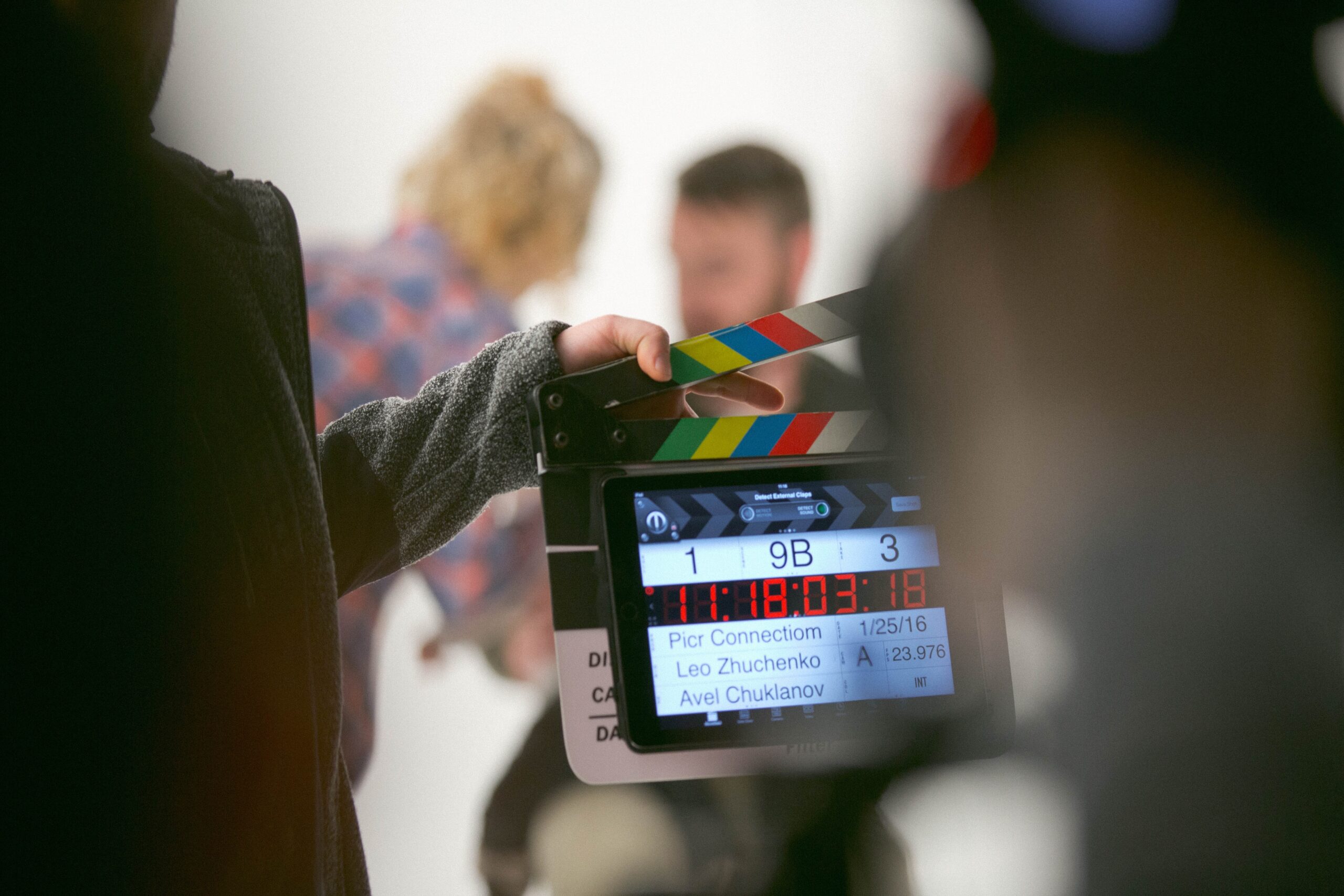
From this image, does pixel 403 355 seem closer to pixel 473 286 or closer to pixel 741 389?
pixel 473 286

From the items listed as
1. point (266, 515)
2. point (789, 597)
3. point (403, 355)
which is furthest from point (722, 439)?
point (403, 355)

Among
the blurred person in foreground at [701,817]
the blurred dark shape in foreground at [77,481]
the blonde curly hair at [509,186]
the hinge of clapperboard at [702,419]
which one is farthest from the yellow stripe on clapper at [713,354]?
the blonde curly hair at [509,186]

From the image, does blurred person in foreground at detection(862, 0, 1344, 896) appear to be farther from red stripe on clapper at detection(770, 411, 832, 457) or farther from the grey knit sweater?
the grey knit sweater

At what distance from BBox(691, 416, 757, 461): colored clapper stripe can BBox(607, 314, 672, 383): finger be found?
53mm

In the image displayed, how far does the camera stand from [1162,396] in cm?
127

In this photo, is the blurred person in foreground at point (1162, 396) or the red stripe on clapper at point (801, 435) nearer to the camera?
the red stripe on clapper at point (801, 435)

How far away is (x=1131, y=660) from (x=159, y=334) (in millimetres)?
1250

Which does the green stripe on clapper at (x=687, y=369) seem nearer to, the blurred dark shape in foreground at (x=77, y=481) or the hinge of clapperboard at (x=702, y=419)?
the hinge of clapperboard at (x=702, y=419)

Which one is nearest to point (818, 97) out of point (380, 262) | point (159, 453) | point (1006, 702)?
point (380, 262)

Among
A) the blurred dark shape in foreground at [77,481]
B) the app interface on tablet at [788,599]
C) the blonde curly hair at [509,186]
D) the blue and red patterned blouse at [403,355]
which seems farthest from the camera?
the blonde curly hair at [509,186]

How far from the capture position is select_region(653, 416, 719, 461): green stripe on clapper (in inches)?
25.0

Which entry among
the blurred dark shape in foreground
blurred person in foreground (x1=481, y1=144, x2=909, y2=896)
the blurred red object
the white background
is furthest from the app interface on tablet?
the blurred red object

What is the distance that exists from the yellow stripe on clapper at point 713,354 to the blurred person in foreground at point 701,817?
1.73 feet

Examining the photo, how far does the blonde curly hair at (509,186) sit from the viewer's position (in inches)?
49.1
